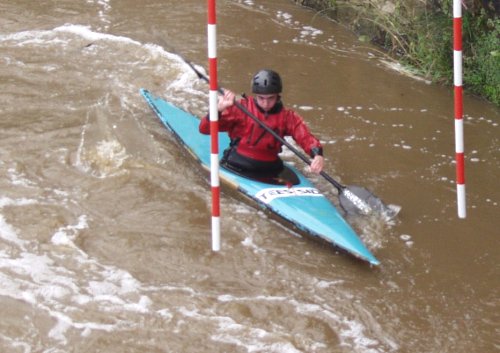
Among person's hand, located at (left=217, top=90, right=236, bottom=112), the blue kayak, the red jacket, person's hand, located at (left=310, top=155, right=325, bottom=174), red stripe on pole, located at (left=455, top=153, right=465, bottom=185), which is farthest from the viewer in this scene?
the red jacket

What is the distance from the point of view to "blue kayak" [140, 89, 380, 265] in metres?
5.14

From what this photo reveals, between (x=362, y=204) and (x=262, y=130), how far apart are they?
90 cm

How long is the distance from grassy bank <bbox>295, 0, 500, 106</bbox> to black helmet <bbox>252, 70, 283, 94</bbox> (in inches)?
102

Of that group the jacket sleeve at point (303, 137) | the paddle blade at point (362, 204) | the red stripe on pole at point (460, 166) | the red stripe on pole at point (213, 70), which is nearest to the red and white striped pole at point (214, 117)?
the red stripe on pole at point (213, 70)

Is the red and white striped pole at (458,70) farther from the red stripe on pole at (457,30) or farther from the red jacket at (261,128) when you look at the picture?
the red jacket at (261,128)

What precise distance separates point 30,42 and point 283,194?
4.77 m

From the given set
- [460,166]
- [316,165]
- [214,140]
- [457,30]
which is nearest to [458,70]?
[457,30]

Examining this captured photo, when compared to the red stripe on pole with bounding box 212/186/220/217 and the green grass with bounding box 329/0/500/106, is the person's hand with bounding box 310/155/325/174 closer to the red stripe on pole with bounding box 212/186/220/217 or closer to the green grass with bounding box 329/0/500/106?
the red stripe on pole with bounding box 212/186/220/217


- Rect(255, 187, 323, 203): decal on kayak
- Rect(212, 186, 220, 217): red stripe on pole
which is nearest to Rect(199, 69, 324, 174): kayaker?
Rect(255, 187, 323, 203): decal on kayak

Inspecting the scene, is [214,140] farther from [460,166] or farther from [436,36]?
[436,36]

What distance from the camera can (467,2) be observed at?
7.47m

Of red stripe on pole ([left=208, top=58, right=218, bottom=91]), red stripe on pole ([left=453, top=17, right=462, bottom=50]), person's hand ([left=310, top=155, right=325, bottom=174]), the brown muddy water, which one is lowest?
the brown muddy water

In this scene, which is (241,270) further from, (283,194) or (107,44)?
(107,44)

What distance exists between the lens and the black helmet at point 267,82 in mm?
5492
